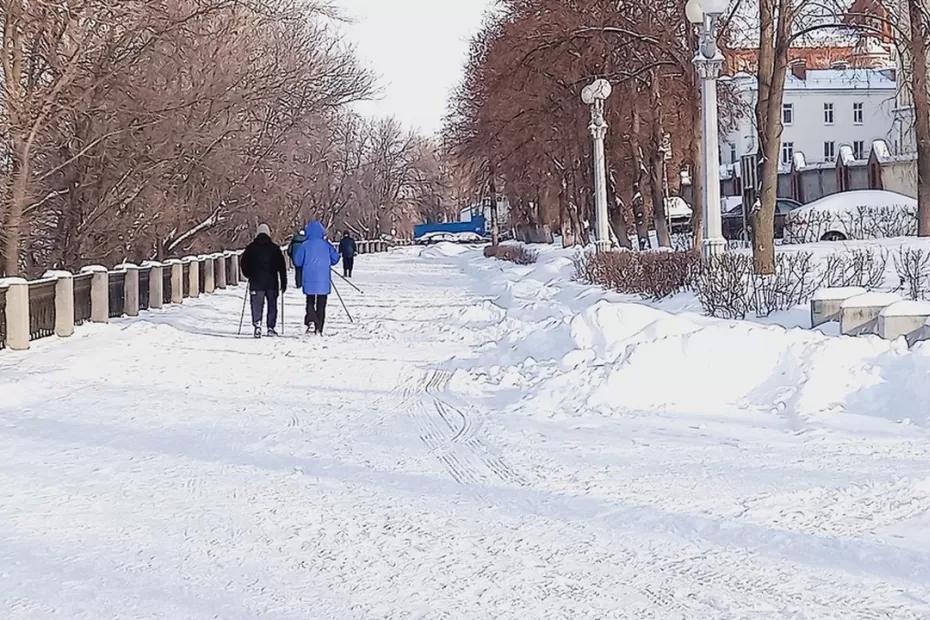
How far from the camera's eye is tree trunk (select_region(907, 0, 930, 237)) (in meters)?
26.7

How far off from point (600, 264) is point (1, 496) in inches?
684

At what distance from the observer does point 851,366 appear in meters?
10.6

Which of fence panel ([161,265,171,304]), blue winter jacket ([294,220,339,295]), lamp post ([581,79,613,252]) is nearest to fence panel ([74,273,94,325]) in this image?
blue winter jacket ([294,220,339,295])

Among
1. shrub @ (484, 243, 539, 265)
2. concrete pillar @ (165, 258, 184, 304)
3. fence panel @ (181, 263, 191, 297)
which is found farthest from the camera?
shrub @ (484, 243, 539, 265)

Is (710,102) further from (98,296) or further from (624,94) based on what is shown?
(624,94)

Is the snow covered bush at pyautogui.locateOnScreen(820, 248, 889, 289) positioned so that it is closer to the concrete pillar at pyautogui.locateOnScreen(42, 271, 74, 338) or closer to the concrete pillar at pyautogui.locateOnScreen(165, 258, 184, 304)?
the concrete pillar at pyautogui.locateOnScreen(42, 271, 74, 338)

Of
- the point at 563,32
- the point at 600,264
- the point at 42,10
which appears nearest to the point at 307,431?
the point at 42,10

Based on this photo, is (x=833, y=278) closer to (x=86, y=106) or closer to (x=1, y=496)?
(x=1, y=496)

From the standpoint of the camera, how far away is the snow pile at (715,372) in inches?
402

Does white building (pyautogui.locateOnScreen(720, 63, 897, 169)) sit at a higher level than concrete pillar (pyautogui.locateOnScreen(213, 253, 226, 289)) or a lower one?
higher

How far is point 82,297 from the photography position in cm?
2139

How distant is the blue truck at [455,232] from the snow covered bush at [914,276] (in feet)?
318

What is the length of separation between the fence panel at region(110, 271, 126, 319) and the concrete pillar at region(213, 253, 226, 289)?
11456mm

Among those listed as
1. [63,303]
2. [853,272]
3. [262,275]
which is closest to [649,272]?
[853,272]
